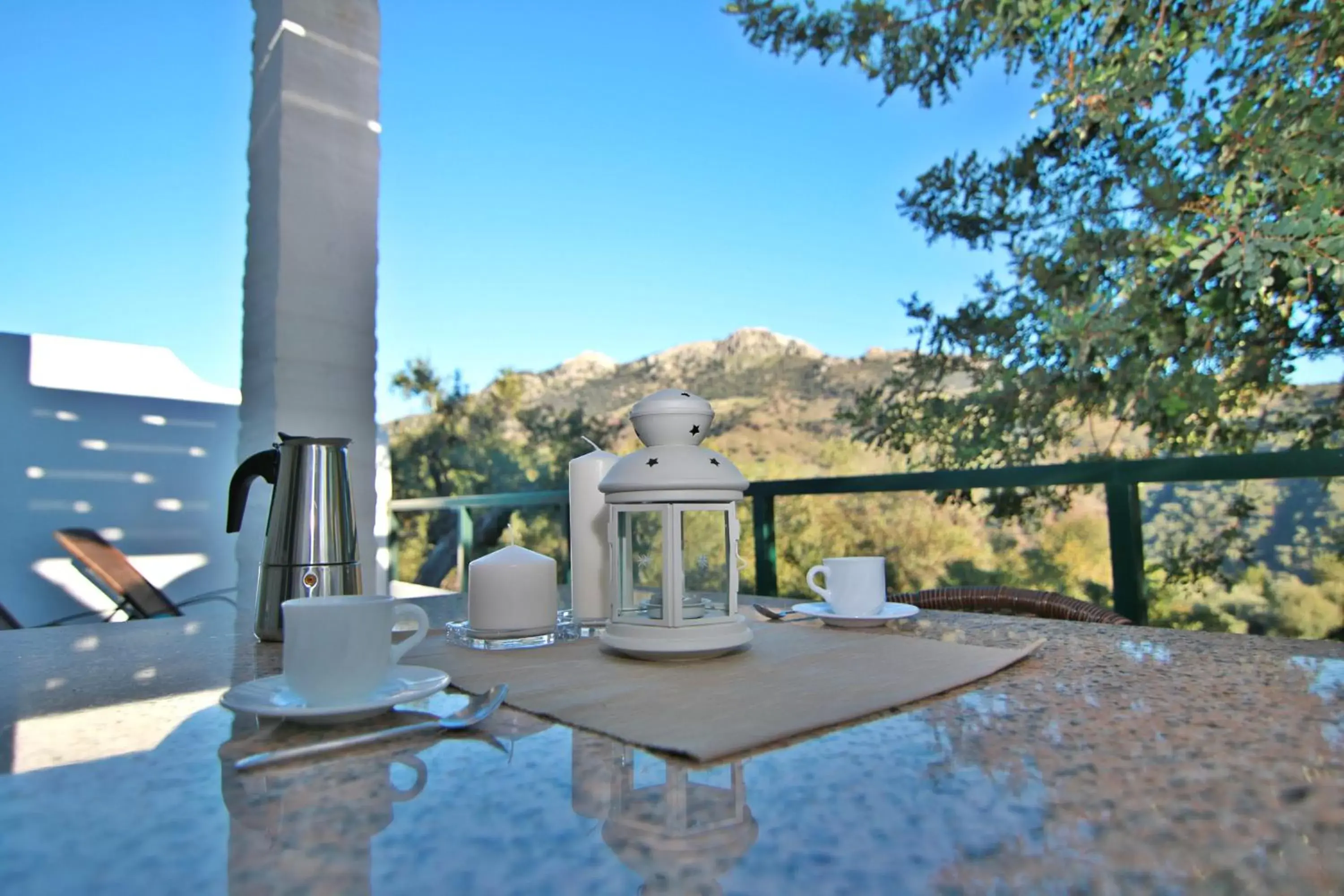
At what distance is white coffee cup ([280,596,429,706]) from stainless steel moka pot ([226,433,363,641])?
33 centimetres

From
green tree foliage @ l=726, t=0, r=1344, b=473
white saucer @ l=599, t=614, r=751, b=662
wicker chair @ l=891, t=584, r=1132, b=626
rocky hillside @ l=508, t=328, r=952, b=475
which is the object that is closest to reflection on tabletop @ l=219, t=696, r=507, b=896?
white saucer @ l=599, t=614, r=751, b=662

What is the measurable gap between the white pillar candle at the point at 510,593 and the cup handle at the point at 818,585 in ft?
1.02

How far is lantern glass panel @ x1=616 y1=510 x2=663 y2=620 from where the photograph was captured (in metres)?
0.68

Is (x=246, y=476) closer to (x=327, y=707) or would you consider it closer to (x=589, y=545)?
(x=589, y=545)

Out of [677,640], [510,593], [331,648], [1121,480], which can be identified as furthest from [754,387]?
[331,648]

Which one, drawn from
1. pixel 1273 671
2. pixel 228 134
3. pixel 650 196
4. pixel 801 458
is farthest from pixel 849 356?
pixel 1273 671

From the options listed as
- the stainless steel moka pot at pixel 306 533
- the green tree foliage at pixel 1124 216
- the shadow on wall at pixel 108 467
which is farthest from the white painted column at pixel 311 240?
the green tree foliage at pixel 1124 216

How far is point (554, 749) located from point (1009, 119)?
4.78 meters

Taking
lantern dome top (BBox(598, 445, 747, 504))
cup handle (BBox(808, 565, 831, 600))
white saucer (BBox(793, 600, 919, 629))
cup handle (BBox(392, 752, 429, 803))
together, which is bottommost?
white saucer (BBox(793, 600, 919, 629))

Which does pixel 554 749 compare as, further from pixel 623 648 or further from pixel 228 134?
pixel 228 134

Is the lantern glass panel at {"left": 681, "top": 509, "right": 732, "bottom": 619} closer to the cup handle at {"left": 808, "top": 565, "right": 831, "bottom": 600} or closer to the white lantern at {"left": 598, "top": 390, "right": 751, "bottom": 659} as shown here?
the white lantern at {"left": 598, "top": 390, "right": 751, "bottom": 659}

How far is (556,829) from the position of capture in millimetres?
301

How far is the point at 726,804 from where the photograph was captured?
12.8 inches

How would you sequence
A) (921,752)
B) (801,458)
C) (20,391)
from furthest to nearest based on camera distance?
1. (801,458)
2. (20,391)
3. (921,752)
